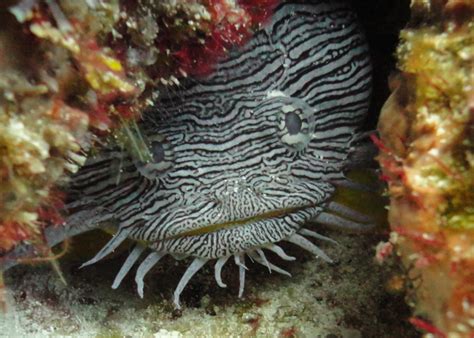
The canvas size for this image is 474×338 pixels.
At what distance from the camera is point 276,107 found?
12.3 ft

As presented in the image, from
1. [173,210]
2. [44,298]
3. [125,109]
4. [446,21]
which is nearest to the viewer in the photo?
[446,21]

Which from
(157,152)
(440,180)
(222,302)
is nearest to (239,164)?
(157,152)

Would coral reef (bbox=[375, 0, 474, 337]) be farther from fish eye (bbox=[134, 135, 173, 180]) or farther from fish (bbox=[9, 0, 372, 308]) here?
fish eye (bbox=[134, 135, 173, 180])

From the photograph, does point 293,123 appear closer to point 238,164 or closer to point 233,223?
point 238,164

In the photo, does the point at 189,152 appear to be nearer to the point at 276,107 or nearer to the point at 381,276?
the point at 276,107

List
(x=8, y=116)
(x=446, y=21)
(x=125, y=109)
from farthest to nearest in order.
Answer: (x=125, y=109) → (x=446, y=21) → (x=8, y=116)

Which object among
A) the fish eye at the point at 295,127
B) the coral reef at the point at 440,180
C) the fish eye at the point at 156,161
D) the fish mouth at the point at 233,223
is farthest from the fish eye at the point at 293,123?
the coral reef at the point at 440,180

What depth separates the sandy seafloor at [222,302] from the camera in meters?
3.59

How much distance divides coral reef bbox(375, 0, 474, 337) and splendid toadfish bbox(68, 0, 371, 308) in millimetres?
1160

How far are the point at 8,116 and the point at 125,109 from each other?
777mm

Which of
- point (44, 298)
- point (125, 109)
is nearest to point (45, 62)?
point (125, 109)

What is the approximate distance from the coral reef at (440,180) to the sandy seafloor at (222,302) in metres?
1.07

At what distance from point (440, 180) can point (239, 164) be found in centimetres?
163

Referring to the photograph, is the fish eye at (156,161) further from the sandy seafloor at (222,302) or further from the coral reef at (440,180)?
the coral reef at (440,180)
